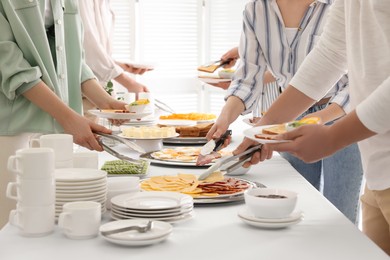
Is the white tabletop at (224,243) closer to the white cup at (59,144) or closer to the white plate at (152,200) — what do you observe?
the white plate at (152,200)

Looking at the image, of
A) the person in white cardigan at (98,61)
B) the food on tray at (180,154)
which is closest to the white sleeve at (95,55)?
the person in white cardigan at (98,61)

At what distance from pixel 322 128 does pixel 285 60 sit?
1.18 m

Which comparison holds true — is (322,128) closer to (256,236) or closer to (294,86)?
(256,236)

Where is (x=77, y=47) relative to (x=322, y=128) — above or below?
above

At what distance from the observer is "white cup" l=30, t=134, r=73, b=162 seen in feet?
5.25

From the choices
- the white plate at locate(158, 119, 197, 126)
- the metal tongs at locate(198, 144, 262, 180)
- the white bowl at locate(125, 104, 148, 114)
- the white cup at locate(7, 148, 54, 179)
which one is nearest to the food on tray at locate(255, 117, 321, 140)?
the metal tongs at locate(198, 144, 262, 180)

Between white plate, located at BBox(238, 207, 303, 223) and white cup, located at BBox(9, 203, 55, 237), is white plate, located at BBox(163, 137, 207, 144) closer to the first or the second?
white plate, located at BBox(238, 207, 303, 223)

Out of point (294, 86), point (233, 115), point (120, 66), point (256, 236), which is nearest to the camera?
point (256, 236)

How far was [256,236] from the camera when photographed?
1.33 m

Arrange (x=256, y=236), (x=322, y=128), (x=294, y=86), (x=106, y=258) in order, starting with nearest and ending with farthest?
(x=106, y=258) < (x=256, y=236) < (x=322, y=128) < (x=294, y=86)

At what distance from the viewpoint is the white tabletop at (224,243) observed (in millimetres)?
1198

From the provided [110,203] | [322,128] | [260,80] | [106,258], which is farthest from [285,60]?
[106,258]

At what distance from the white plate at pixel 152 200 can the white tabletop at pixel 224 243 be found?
0.17 feet

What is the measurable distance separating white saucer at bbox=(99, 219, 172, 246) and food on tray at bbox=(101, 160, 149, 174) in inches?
22.8
